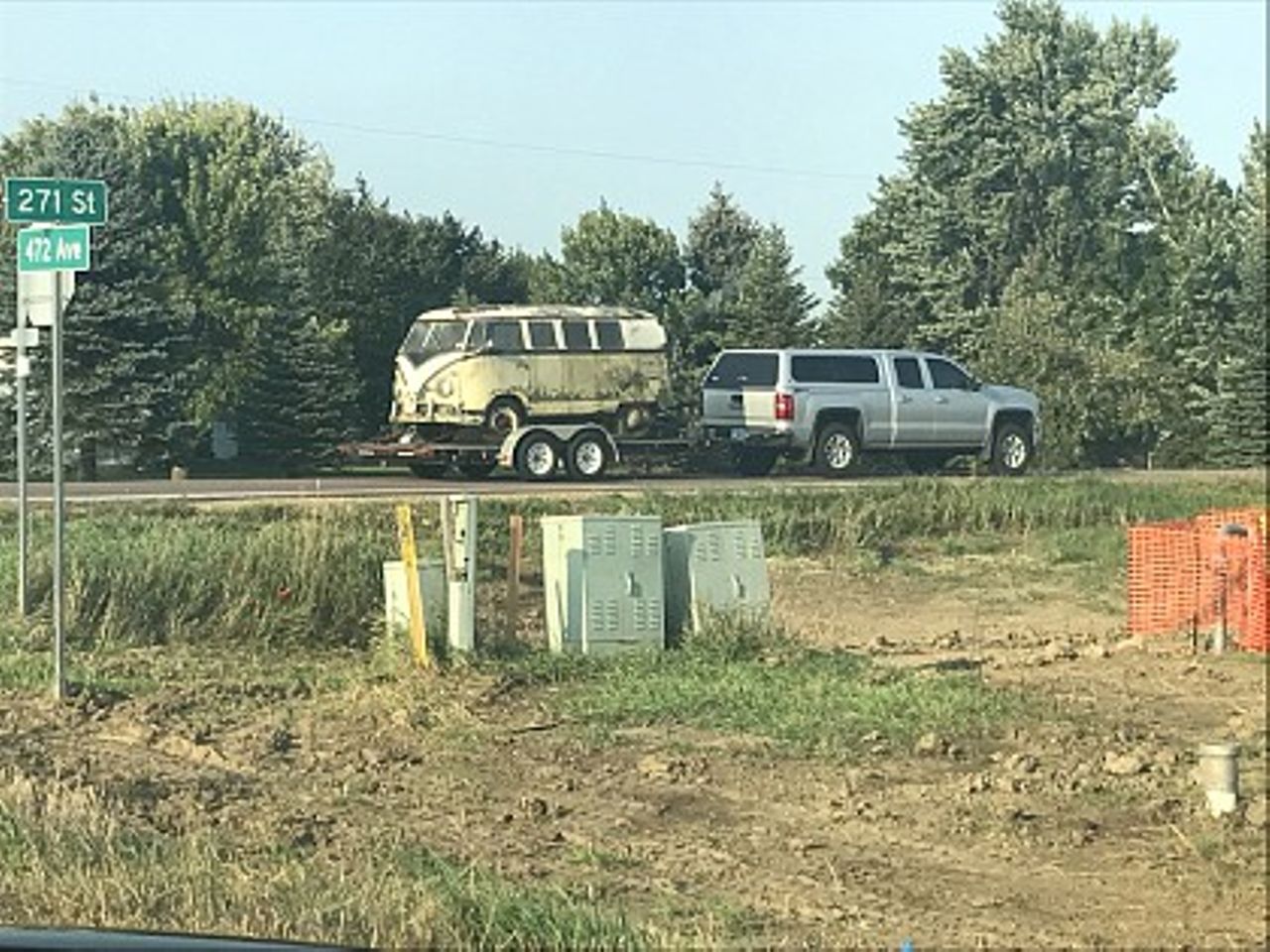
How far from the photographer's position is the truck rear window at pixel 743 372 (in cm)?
3109

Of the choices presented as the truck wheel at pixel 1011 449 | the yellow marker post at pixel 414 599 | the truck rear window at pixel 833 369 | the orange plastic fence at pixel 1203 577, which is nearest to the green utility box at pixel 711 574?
the yellow marker post at pixel 414 599

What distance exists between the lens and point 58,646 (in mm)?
13695

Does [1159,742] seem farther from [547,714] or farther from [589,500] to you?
[589,500]

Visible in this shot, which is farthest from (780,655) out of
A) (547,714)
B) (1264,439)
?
(1264,439)

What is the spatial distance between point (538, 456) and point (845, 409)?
15.6 ft

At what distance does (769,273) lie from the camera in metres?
52.2

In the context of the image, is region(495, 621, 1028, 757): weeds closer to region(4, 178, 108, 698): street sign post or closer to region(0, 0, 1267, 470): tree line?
region(4, 178, 108, 698): street sign post

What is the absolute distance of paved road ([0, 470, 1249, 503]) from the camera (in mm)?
25337

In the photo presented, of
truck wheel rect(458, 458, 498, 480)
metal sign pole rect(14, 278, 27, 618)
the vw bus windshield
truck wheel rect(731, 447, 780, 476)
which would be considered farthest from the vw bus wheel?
metal sign pole rect(14, 278, 27, 618)

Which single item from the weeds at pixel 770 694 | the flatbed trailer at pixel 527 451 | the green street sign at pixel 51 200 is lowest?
the weeds at pixel 770 694

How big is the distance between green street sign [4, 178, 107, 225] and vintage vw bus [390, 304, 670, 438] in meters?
15.9

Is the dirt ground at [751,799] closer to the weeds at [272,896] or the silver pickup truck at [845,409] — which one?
the weeds at [272,896]

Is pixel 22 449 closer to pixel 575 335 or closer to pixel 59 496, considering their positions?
pixel 59 496

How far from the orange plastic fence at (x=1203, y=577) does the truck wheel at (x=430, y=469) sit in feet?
37.3
